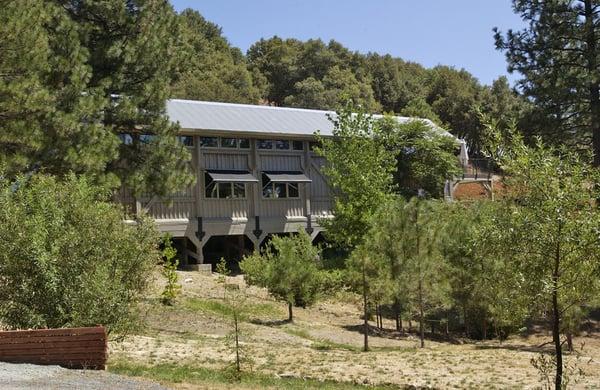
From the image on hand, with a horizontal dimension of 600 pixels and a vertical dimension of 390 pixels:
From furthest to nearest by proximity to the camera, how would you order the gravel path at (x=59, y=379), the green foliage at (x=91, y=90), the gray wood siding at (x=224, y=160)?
1. the gray wood siding at (x=224, y=160)
2. the green foliage at (x=91, y=90)
3. the gravel path at (x=59, y=379)

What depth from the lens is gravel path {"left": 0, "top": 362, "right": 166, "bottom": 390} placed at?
30.7 feet

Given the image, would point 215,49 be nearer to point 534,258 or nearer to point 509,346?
point 509,346

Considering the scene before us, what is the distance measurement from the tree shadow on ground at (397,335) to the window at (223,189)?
8980mm

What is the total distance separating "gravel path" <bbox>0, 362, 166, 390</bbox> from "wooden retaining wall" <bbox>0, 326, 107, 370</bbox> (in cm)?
19

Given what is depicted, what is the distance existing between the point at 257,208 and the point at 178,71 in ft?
28.6

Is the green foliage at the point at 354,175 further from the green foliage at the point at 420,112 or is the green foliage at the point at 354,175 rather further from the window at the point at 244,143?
the green foliage at the point at 420,112

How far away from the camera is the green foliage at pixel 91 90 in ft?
50.3

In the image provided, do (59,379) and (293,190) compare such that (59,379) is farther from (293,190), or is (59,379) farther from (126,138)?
(293,190)

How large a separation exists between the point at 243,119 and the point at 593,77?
46.1 feet

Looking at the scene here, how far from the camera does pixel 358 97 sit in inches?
2323

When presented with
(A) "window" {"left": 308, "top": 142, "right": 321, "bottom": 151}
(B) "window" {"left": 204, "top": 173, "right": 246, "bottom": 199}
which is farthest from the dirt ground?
(A) "window" {"left": 308, "top": 142, "right": 321, "bottom": 151}

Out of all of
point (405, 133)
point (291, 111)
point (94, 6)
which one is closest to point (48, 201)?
point (94, 6)

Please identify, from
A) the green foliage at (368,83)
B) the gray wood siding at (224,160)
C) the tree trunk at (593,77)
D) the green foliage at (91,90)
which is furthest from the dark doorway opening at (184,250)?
the green foliage at (368,83)

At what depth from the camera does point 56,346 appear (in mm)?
10633
